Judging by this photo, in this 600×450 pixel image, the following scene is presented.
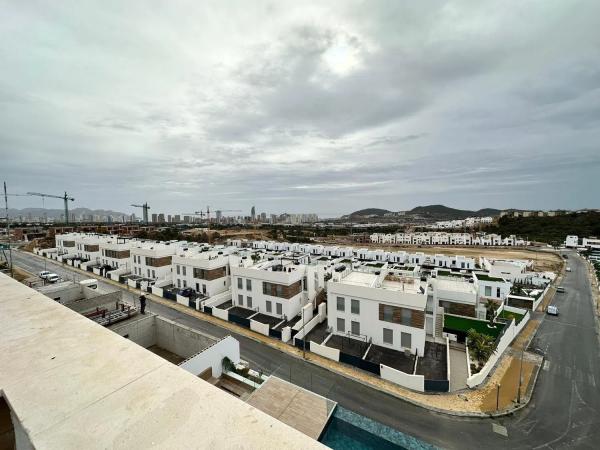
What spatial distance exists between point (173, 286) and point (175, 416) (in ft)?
149

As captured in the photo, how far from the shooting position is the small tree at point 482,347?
76.4ft

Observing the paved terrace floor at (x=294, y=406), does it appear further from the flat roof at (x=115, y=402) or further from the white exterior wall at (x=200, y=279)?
Answer: the white exterior wall at (x=200, y=279)

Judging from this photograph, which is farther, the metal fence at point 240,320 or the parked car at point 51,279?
the parked car at point 51,279

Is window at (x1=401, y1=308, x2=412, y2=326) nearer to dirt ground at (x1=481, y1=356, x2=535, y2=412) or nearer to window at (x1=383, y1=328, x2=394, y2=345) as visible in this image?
window at (x1=383, y1=328, x2=394, y2=345)

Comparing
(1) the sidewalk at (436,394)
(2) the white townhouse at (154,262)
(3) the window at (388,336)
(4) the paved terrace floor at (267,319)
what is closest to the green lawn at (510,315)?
(1) the sidewalk at (436,394)

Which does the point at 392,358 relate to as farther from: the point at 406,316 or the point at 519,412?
the point at 519,412

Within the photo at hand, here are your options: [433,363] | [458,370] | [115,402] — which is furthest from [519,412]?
[115,402]

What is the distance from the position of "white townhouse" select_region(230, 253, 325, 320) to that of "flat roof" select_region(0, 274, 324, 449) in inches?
1034

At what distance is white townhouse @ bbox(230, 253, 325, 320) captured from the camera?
31500 mm

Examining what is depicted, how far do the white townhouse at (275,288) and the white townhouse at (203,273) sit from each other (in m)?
4.81

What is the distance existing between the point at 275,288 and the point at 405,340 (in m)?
15.1

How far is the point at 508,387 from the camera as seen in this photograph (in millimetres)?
21641

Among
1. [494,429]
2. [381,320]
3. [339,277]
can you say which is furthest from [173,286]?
[494,429]

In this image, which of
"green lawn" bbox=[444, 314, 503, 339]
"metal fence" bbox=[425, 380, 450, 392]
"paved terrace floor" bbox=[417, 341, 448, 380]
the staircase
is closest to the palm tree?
"green lawn" bbox=[444, 314, 503, 339]
